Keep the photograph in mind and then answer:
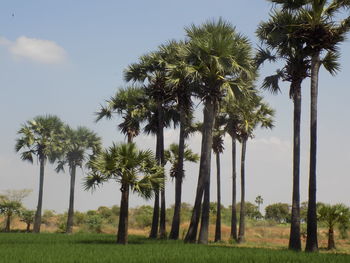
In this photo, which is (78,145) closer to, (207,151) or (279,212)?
(207,151)

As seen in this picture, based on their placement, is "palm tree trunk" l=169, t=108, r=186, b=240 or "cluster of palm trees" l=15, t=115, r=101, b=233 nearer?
"palm tree trunk" l=169, t=108, r=186, b=240

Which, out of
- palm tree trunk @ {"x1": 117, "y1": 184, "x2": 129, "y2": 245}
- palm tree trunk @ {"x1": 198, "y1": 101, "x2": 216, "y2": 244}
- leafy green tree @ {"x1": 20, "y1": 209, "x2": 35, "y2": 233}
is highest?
palm tree trunk @ {"x1": 198, "y1": 101, "x2": 216, "y2": 244}

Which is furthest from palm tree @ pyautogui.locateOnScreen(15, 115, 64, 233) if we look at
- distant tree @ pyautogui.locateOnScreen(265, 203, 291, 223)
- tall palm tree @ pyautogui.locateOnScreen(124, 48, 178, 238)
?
distant tree @ pyautogui.locateOnScreen(265, 203, 291, 223)

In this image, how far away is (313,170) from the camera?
75.3 ft

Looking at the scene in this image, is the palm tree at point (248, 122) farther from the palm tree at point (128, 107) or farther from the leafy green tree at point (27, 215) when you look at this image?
the leafy green tree at point (27, 215)

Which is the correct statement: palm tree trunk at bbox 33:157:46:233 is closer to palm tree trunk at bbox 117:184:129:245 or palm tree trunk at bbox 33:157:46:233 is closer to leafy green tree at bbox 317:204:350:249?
palm tree trunk at bbox 117:184:129:245

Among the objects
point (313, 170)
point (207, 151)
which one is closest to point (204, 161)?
point (207, 151)

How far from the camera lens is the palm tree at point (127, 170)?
25.5 m

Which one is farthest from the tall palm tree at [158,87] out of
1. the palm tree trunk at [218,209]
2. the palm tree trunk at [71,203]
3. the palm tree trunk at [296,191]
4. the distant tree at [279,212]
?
the distant tree at [279,212]

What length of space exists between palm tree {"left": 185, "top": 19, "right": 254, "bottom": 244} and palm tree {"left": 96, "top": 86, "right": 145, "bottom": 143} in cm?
833

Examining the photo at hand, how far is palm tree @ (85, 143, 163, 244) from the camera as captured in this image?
25.5 meters

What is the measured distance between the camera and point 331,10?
24047 millimetres

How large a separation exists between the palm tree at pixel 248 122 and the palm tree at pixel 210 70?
366 inches

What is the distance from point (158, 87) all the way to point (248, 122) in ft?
32.6
